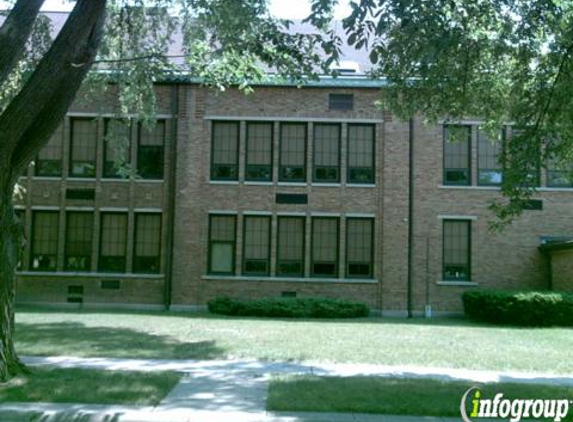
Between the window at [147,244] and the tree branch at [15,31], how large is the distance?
14.8 metres

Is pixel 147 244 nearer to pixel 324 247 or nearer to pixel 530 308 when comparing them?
pixel 324 247

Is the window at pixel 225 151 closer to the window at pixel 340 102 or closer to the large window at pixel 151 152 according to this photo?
the large window at pixel 151 152

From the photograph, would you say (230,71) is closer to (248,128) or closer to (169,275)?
(248,128)

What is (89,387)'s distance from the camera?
9039 millimetres

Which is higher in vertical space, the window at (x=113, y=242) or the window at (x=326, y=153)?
the window at (x=326, y=153)

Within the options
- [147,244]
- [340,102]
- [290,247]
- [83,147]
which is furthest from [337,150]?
[83,147]

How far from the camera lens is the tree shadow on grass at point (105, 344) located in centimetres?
1231

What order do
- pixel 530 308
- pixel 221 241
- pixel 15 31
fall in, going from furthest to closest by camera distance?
1. pixel 221 241
2. pixel 530 308
3. pixel 15 31

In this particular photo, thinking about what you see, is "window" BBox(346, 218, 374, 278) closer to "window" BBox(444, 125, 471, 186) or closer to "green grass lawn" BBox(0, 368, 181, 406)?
"window" BBox(444, 125, 471, 186)

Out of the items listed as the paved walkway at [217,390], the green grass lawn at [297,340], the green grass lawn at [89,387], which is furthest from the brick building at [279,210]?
the green grass lawn at [89,387]

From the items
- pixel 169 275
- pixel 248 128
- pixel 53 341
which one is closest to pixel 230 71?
pixel 53 341

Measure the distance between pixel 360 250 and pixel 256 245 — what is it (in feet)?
12.5

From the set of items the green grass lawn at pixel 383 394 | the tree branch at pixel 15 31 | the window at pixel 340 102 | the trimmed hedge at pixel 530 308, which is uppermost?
the window at pixel 340 102

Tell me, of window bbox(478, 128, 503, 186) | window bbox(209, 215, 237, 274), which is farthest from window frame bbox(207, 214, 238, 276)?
window bbox(478, 128, 503, 186)
